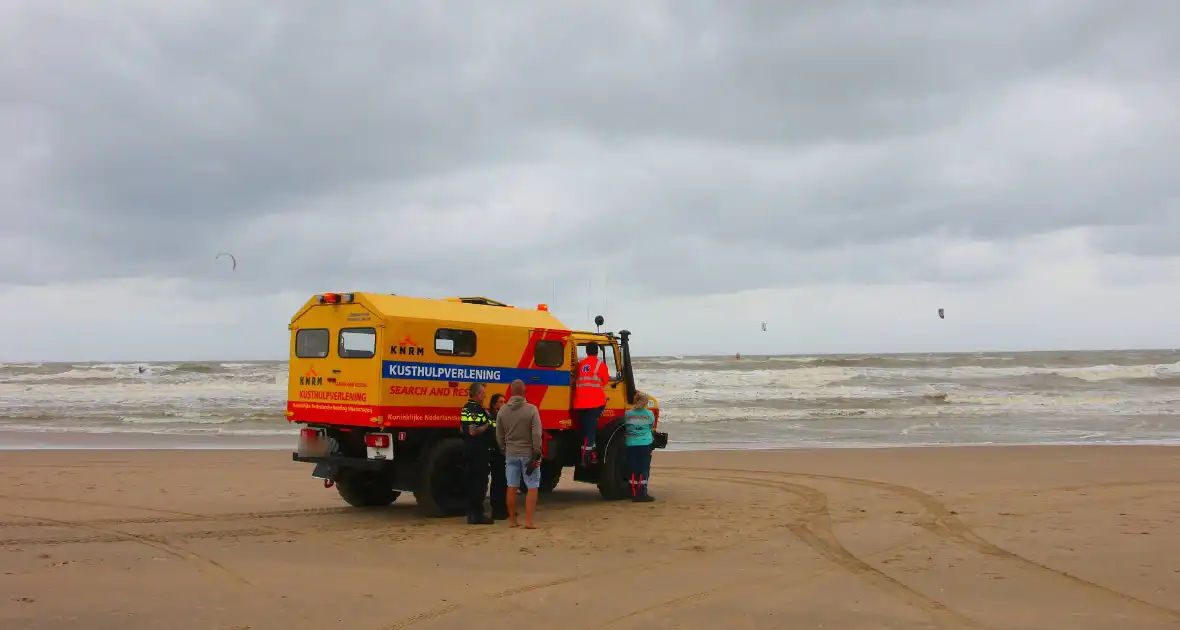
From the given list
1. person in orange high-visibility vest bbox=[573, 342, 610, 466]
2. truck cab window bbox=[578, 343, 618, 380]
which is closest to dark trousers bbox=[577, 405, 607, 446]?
person in orange high-visibility vest bbox=[573, 342, 610, 466]

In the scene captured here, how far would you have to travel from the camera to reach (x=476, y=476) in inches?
404

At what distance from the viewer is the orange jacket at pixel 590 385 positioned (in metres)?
11.9

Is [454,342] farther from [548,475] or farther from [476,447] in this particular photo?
[548,475]

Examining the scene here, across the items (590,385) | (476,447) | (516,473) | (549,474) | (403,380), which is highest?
(403,380)

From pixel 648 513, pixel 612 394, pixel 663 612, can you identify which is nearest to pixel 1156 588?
pixel 663 612

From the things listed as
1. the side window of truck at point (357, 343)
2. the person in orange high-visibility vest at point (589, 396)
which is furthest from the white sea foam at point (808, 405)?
the side window of truck at point (357, 343)

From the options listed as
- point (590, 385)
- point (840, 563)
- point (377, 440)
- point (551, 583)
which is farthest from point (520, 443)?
point (840, 563)

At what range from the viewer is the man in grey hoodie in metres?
9.99

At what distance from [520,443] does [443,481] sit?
123 cm

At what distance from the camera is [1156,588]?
6.98 m

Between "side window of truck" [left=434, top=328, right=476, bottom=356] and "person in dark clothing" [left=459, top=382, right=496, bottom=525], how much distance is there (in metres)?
0.61

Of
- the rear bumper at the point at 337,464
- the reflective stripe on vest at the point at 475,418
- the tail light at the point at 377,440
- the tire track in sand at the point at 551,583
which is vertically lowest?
the tire track in sand at the point at 551,583

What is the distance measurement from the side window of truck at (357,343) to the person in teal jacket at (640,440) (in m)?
3.82

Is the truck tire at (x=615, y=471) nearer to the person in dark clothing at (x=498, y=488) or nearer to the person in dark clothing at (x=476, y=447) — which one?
the person in dark clothing at (x=498, y=488)
